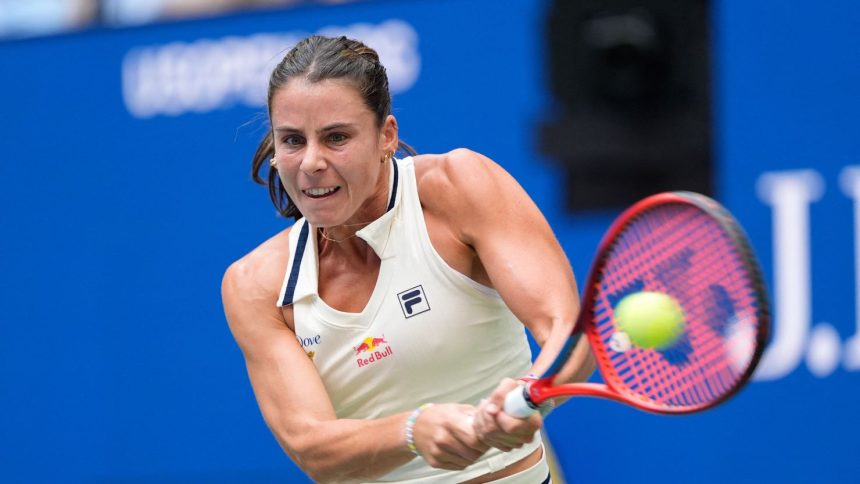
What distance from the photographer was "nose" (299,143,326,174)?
2.70m

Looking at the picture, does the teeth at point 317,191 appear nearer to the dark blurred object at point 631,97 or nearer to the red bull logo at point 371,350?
the red bull logo at point 371,350

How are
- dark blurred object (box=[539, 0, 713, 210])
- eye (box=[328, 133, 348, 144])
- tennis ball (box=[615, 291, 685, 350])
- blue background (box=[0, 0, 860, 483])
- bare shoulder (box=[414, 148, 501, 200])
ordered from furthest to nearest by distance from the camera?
1. dark blurred object (box=[539, 0, 713, 210])
2. blue background (box=[0, 0, 860, 483])
3. bare shoulder (box=[414, 148, 501, 200])
4. eye (box=[328, 133, 348, 144])
5. tennis ball (box=[615, 291, 685, 350])

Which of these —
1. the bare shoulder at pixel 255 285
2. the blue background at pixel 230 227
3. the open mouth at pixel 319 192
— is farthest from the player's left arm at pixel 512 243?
the blue background at pixel 230 227

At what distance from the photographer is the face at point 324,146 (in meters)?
2.73

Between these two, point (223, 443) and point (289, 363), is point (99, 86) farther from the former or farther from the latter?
point (289, 363)

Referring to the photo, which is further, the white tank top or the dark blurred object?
the dark blurred object

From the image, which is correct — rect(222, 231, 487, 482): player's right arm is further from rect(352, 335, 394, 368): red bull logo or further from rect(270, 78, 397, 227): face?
rect(270, 78, 397, 227): face

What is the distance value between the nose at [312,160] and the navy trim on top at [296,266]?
0.31m

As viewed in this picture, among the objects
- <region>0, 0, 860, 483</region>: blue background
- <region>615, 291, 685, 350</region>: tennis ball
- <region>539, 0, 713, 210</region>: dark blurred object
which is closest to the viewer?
<region>615, 291, 685, 350</region>: tennis ball

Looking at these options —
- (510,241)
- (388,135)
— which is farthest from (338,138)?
Result: (510,241)

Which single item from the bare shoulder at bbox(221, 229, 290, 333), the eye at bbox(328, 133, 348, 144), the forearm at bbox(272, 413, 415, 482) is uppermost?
the eye at bbox(328, 133, 348, 144)

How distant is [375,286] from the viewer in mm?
2918

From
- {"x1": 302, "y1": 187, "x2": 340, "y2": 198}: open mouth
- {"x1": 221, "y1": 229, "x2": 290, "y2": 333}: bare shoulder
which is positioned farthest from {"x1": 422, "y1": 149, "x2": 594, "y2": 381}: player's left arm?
{"x1": 221, "y1": 229, "x2": 290, "y2": 333}: bare shoulder

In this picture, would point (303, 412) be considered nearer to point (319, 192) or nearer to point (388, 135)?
point (319, 192)
